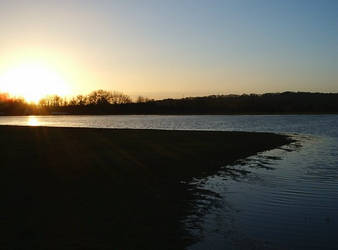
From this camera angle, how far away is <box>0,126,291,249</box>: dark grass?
361 inches

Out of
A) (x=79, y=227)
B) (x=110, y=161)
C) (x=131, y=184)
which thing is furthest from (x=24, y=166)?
(x=79, y=227)

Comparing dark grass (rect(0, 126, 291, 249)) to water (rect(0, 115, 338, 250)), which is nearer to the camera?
dark grass (rect(0, 126, 291, 249))

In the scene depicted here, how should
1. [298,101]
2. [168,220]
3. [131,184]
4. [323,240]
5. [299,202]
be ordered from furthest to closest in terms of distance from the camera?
[298,101] → [131,184] → [299,202] → [168,220] → [323,240]

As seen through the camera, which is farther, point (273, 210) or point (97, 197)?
point (97, 197)

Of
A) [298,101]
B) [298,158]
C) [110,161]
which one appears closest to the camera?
[110,161]

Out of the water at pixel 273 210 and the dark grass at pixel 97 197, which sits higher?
the dark grass at pixel 97 197

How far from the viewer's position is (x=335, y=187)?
52.3 feet

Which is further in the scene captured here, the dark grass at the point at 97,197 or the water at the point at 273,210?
the water at the point at 273,210

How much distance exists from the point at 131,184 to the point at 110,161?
6.17 meters

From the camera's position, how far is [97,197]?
1326cm

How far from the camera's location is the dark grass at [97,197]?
916cm

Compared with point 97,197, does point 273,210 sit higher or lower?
lower

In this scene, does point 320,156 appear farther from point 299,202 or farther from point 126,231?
point 126,231

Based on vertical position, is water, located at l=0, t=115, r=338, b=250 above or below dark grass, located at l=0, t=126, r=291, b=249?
below
